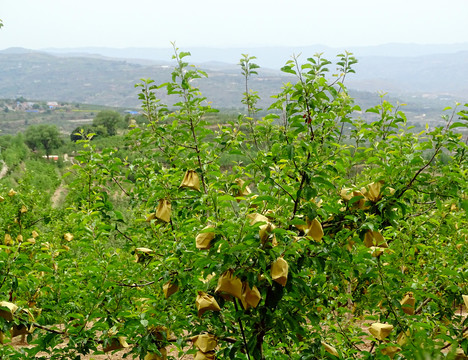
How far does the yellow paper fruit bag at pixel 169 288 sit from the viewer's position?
2420 mm

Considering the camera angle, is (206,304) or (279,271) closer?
(279,271)

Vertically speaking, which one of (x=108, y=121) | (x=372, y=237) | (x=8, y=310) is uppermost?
(x=372, y=237)

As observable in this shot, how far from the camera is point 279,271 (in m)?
1.93

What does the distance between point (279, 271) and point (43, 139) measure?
49238 millimetres

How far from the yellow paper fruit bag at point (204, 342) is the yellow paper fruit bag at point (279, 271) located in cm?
61

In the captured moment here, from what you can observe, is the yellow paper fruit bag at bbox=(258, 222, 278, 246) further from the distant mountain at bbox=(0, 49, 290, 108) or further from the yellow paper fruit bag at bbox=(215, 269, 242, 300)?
the distant mountain at bbox=(0, 49, 290, 108)

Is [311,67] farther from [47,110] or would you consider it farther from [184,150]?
[47,110]

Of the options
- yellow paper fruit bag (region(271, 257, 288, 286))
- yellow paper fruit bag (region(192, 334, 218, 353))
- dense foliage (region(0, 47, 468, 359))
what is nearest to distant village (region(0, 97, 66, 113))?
dense foliage (region(0, 47, 468, 359))

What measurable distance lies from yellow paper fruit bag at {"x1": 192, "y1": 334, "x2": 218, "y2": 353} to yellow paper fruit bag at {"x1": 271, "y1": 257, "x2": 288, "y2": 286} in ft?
2.01

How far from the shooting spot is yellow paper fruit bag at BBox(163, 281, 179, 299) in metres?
2.42

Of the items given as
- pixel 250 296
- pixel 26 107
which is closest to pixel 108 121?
pixel 250 296

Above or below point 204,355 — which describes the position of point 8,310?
above

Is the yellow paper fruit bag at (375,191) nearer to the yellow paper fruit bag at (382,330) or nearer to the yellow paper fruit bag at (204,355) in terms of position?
the yellow paper fruit bag at (382,330)

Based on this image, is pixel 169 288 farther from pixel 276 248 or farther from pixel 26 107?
pixel 26 107
